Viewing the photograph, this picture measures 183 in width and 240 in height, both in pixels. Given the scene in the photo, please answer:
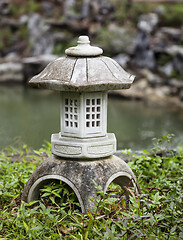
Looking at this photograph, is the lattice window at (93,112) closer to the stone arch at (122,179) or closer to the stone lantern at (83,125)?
the stone lantern at (83,125)

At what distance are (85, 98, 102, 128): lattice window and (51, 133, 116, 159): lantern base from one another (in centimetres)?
13

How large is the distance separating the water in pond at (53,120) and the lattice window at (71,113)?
263 cm

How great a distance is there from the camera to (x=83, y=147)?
3.22m

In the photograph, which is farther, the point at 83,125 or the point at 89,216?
the point at 83,125

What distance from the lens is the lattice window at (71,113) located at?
330 cm

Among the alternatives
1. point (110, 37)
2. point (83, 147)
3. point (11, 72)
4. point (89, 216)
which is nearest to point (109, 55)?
point (110, 37)

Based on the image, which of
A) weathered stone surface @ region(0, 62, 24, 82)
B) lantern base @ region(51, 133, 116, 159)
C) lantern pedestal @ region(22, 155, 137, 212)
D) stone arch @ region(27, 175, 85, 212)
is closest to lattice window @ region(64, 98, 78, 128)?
lantern base @ region(51, 133, 116, 159)

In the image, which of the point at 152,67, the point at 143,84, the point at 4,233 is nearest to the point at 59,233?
the point at 4,233

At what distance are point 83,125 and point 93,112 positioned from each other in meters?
0.14

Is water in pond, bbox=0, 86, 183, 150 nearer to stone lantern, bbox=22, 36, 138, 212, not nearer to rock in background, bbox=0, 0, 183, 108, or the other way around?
rock in background, bbox=0, 0, 183, 108

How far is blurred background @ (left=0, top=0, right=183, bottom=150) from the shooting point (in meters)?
8.67

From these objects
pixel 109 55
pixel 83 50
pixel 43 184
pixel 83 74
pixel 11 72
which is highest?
pixel 83 50

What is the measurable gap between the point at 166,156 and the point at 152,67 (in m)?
7.96

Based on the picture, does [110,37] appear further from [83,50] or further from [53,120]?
[83,50]
